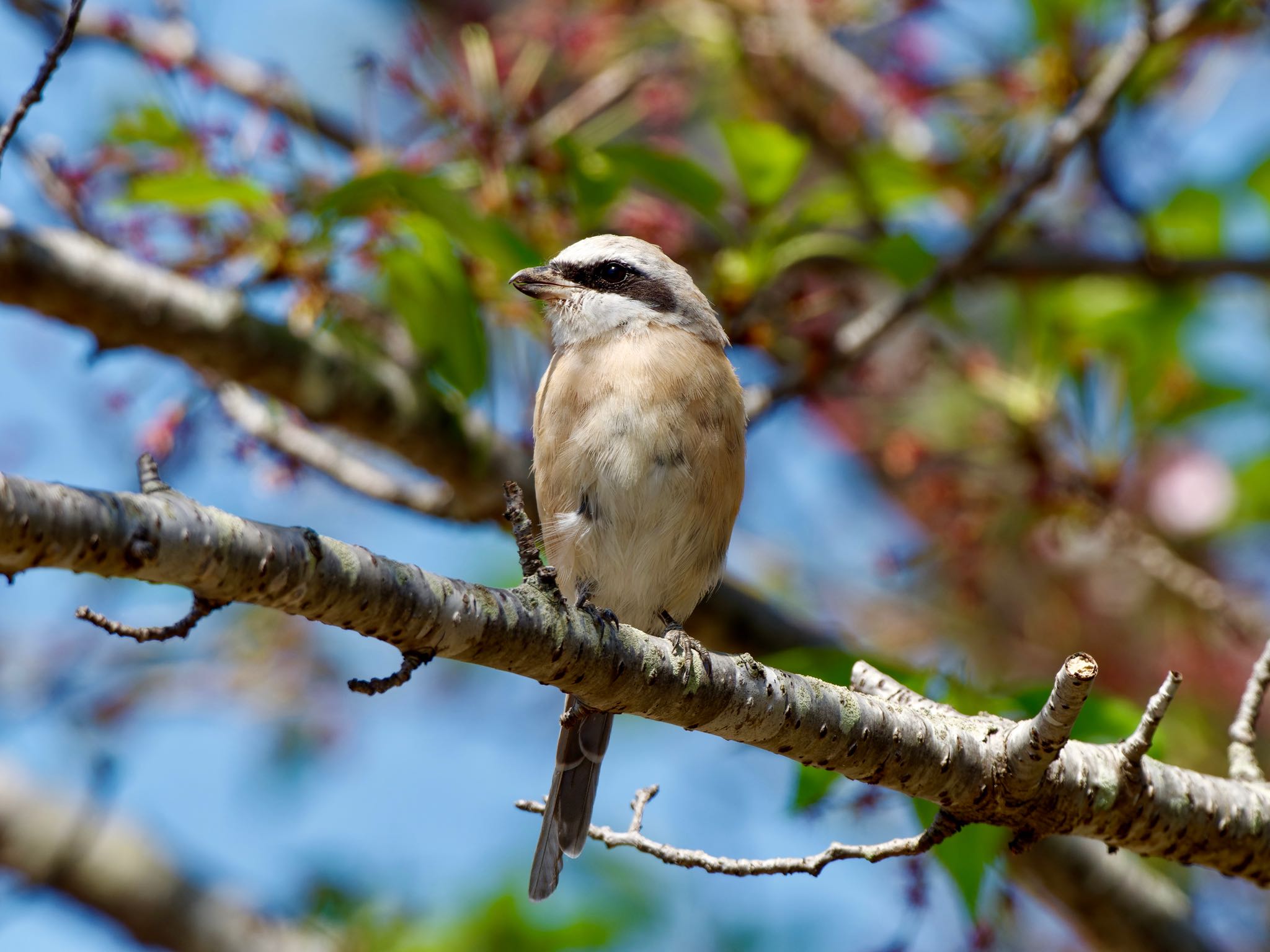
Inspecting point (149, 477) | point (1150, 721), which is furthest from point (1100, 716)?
point (149, 477)

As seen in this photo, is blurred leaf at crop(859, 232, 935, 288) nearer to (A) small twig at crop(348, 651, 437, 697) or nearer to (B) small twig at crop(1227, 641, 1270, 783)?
(B) small twig at crop(1227, 641, 1270, 783)

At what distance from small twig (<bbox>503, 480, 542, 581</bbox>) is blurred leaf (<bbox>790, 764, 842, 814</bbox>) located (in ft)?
3.24

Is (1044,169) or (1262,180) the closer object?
(1044,169)

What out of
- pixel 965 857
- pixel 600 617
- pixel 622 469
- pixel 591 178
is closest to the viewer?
pixel 600 617

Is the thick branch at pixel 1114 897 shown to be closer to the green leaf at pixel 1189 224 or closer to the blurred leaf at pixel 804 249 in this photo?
the blurred leaf at pixel 804 249

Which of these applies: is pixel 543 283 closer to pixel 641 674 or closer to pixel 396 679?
pixel 641 674

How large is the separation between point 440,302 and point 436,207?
43cm

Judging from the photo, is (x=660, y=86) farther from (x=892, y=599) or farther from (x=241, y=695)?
(x=241, y=695)

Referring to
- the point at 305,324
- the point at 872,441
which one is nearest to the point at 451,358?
the point at 305,324

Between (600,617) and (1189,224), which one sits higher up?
(1189,224)

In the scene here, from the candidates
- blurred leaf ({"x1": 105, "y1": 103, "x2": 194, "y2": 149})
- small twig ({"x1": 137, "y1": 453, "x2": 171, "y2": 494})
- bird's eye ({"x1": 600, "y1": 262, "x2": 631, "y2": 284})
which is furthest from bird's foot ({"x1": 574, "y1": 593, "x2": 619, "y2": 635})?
blurred leaf ({"x1": 105, "y1": 103, "x2": 194, "y2": 149})

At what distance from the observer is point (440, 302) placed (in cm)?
370

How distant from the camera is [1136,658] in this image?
611 centimetres

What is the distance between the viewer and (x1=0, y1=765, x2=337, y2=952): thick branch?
525 cm
